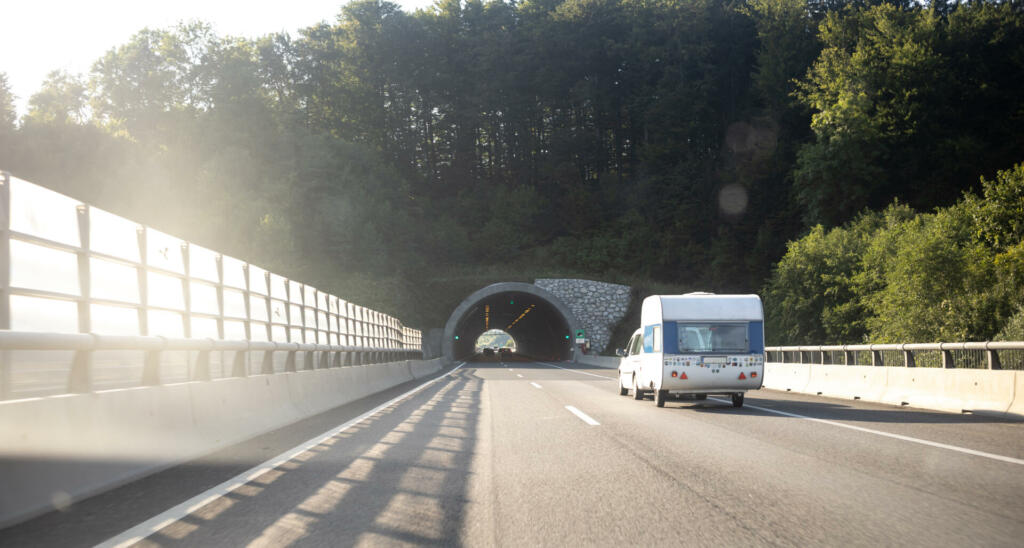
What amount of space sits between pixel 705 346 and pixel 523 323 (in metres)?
71.2

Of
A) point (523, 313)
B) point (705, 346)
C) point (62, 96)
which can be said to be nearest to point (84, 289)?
point (705, 346)

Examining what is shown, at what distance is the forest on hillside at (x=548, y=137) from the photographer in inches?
2047

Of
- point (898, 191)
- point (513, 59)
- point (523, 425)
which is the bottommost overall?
point (523, 425)

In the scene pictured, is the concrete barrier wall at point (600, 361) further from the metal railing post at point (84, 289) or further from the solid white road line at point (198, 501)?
the metal railing post at point (84, 289)

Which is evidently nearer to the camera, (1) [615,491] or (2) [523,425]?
(1) [615,491]

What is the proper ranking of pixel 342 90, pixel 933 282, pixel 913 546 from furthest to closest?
pixel 342 90
pixel 933 282
pixel 913 546

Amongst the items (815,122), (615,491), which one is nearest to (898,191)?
(815,122)

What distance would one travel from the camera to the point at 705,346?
1540cm

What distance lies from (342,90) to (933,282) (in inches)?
2494

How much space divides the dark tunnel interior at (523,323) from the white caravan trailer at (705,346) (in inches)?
1649

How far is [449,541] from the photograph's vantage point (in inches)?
185

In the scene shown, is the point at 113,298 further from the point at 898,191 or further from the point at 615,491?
the point at 898,191

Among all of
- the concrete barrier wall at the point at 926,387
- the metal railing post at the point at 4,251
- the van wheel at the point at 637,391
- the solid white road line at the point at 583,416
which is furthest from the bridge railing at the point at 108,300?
the concrete barrier wall at the point at 926,387

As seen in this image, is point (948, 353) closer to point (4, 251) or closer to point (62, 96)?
point (4, 251)
